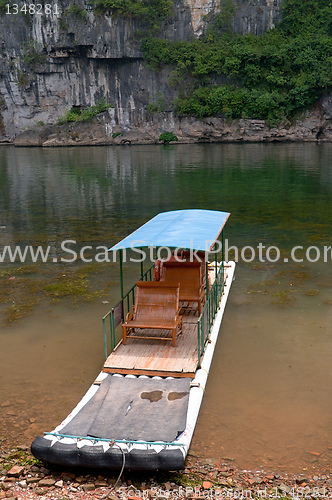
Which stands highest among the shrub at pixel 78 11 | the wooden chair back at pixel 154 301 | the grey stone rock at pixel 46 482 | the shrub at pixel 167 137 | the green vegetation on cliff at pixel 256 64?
the shrub at pixel 78 11

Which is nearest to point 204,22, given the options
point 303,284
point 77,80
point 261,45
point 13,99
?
point 261,45

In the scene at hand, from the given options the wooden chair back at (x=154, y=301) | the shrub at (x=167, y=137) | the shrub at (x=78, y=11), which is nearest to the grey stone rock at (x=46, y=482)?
the wooden chair back at (x=154, y=301)

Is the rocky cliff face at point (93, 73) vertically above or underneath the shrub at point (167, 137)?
above

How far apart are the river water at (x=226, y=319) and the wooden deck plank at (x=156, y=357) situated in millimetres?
612

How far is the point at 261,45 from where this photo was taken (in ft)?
191

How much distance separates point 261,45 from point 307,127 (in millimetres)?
11885

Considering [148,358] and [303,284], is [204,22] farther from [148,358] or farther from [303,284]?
[148,358]

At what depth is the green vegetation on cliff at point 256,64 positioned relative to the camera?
54875 millimetres

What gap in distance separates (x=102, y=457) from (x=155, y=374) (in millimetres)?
1921

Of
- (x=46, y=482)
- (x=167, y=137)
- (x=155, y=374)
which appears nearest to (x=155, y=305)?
(x=155, y=374)

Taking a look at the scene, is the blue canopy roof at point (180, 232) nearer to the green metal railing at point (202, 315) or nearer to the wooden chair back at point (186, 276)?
the wooden chair back at point (186, 276)

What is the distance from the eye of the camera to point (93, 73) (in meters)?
63.7

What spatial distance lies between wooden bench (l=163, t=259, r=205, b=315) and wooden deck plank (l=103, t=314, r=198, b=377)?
3.52 ft

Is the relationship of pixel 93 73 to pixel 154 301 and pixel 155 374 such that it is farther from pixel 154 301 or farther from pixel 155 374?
pixel 155 374
